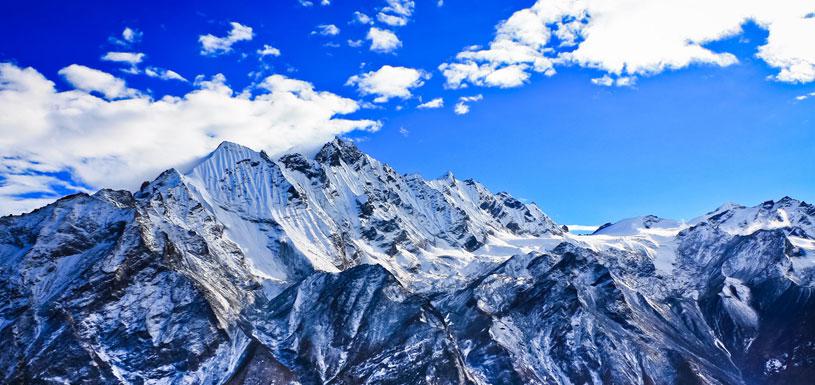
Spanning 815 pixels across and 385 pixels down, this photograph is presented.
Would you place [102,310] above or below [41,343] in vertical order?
above

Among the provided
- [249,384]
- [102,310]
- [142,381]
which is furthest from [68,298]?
[249,384]

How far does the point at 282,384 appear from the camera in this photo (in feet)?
637

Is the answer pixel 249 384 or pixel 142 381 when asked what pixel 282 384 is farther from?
pixel 142 381

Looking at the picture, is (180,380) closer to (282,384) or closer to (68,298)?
(282,384)

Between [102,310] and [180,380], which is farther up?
[102,310]

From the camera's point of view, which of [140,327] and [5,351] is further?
[140,327]

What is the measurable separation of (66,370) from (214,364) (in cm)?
3888

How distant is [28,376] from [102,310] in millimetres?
28454

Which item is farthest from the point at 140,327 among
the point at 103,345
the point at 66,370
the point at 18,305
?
the point at 18,305

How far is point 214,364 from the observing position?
197000mm

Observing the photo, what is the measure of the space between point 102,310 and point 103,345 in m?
13.1

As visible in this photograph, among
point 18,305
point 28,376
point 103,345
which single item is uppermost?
point 18,305

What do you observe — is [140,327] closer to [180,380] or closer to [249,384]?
[180,380]

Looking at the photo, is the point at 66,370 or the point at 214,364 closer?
the point at 66,370
